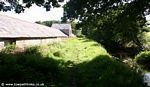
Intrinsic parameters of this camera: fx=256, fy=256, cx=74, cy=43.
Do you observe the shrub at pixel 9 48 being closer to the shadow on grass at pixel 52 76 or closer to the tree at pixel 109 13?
the shadow on grass at pixel 52 76

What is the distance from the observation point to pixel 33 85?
36.4 ft

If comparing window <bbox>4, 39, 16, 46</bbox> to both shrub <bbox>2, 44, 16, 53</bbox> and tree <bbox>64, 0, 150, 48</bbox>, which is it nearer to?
shrub <bbox>2, 44, 16, 53</bbox>

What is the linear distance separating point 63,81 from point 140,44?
3414 cm

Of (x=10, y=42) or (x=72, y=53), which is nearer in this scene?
(x=10, y=42)

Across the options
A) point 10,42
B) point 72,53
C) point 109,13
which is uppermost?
point 109,13

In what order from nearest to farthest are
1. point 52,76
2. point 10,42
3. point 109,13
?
1. point 52,76
2. point 109,13
3. point 10,42

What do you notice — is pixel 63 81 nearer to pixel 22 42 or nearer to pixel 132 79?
pixel 132 79

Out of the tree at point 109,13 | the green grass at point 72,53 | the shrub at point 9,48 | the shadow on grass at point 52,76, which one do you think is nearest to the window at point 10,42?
the shrub at point 9,48

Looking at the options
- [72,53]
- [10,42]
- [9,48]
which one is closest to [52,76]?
[9,48]

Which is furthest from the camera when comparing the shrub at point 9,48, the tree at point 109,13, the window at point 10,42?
the window at point 10,42

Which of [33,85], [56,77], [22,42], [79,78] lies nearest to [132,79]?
Answer: [79,78]

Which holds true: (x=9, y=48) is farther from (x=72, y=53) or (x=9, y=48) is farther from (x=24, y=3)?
(x=24, y=3)

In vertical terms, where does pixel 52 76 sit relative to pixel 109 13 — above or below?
below

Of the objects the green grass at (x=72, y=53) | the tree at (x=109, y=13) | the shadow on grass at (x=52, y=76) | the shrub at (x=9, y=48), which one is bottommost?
the green grass at (x=72, y=53)
